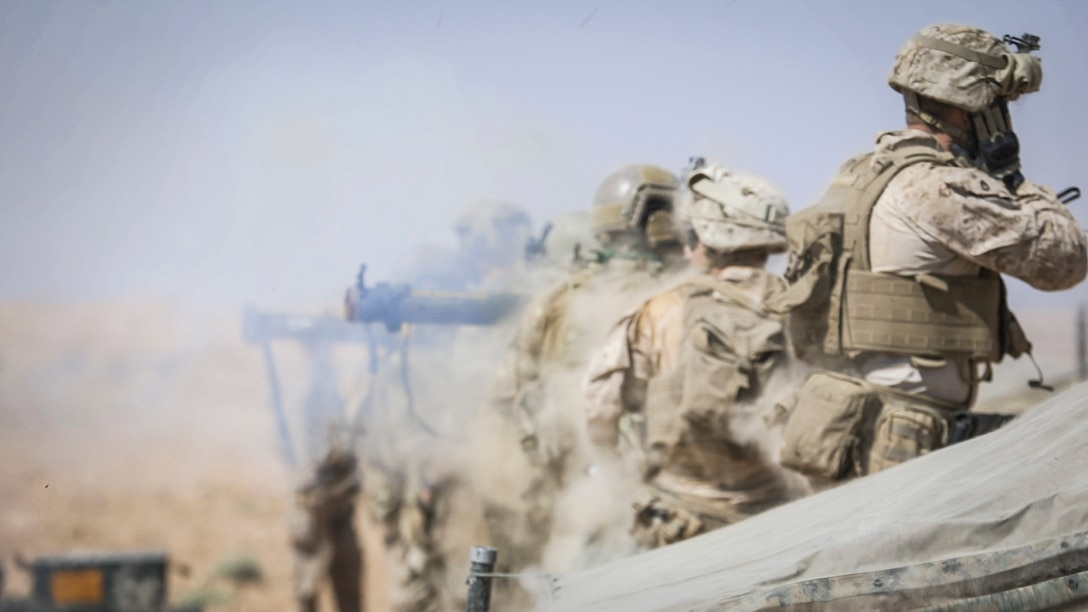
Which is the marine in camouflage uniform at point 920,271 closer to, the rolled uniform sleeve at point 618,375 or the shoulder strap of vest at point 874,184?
the shoulder strap of vest at point 874,184

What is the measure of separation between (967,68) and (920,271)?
2.65 feet

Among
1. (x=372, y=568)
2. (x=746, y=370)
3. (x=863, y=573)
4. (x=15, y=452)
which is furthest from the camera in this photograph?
(x=372, y=568)

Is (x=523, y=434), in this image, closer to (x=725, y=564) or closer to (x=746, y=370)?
(x=746, y=370)

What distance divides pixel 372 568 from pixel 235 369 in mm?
4662

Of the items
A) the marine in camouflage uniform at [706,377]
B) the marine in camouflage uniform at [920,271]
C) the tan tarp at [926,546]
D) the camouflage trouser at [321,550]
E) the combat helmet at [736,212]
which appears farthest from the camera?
the camouflage trouser at [321,550]

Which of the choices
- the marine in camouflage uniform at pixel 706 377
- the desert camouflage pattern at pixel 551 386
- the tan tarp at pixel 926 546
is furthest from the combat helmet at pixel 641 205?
the tan tarp at pixel 926 546

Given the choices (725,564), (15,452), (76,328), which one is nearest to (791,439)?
(725,564)

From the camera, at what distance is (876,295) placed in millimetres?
4520

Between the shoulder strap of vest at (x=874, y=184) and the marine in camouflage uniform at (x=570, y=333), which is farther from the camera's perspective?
the marine in camouflage uniform at (x=570, y=333)

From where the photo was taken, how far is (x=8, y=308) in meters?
9.15

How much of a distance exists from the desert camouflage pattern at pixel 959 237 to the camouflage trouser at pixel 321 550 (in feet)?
21.7

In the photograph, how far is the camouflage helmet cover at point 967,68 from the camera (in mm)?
4574

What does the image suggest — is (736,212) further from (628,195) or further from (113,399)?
(113,399)

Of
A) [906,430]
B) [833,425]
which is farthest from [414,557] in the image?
[906,430]
